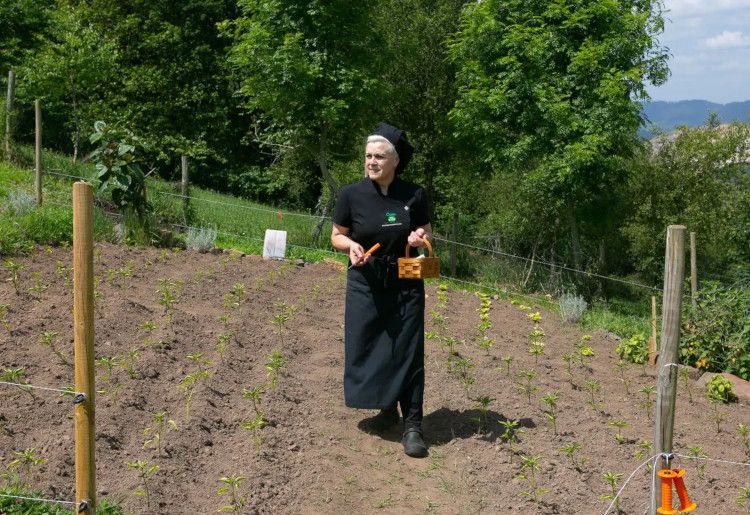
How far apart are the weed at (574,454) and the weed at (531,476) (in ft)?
0.57

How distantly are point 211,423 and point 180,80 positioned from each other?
23.3 m

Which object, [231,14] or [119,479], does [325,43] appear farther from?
[231,14]

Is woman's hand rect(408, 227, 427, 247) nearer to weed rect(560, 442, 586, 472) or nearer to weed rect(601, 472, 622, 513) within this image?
weed rect(560, 442, 586, 472)

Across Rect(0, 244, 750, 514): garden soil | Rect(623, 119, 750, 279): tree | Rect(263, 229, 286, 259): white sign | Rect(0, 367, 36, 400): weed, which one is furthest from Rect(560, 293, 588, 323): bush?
Rect(623, 119, 750, 279): tree

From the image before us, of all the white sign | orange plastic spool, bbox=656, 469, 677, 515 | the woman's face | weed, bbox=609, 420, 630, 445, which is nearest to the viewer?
orange plastic spool, bbox=656, 469, 677, 515

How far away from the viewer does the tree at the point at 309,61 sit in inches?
555

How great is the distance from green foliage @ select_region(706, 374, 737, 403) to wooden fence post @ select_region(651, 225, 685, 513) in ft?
9.26

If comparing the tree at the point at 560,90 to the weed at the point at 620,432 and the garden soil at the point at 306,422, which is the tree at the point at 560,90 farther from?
the weed at the point at 620,432

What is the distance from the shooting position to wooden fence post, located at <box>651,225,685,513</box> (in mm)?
3426

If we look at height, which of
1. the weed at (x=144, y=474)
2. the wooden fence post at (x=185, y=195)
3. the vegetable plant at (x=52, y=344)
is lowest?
the weed at (x=144, y=474)

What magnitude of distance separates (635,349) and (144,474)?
15.5ft

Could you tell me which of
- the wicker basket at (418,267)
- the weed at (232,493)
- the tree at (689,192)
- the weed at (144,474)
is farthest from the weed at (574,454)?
the tree at (689,192)

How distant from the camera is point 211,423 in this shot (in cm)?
491

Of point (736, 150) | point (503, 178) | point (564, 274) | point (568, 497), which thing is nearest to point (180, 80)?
point (503, 178)
